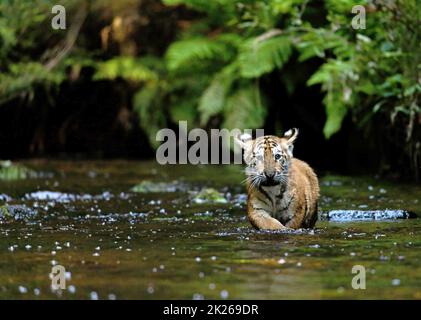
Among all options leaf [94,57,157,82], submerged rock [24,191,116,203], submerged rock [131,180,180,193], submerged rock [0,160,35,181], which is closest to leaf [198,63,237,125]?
leaf [94,57,157,82]

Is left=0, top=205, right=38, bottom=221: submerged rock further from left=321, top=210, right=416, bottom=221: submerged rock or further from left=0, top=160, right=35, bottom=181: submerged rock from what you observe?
left=0, top=160, right=35, bottom=181: submerged rock

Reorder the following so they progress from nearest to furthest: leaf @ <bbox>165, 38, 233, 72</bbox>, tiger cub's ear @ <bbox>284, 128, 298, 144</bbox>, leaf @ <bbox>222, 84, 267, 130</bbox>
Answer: tiger cub's ear @ <bbox>284, 128, 298, 144</bbox> < leaf @ <bbox>222, 84, 267, 130</bbox> < leaf @ <bbox>165, 38, 233, 72</bbox>

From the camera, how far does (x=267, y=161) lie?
26.7 feet

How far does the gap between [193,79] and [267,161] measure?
1035 centimetres

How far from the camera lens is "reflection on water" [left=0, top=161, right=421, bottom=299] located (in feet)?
19.1

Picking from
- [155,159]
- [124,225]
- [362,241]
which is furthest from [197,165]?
[362,241]

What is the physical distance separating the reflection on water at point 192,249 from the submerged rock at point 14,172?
7.15 ft

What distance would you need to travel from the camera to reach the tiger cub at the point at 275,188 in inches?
322

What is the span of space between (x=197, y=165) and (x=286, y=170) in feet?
30.4

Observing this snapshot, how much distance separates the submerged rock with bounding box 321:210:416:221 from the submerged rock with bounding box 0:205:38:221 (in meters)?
3.10

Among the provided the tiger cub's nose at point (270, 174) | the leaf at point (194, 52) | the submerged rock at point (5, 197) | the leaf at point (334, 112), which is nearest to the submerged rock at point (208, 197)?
the submerged rock at point (5, 197)

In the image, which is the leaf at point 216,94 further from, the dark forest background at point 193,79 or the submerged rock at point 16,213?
the submerged rock at point 16,213

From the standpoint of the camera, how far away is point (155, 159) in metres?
18.5
